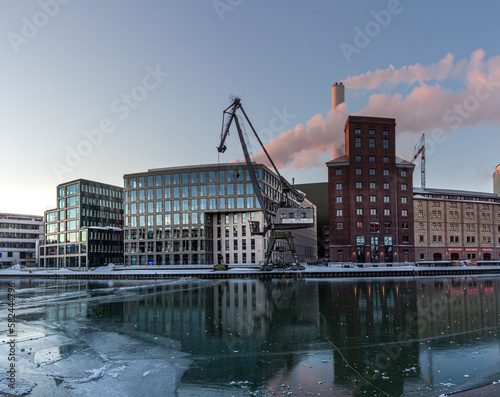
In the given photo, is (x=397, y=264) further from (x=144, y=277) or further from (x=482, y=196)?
(x=144, y=277)

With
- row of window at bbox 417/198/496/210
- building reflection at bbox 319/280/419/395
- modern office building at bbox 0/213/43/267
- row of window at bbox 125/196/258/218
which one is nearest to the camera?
building reflection at bbox 319/280/419/395

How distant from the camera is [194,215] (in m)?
119

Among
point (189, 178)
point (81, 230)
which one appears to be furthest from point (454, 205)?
point (81, 230)

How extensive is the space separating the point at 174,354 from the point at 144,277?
74.7m

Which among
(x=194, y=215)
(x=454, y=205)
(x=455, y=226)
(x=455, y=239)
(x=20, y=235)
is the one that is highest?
(x=454, y=205)

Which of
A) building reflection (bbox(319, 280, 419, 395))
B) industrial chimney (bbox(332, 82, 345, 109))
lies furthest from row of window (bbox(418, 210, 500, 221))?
building reflection (bbox(319, 280, 419, 395))

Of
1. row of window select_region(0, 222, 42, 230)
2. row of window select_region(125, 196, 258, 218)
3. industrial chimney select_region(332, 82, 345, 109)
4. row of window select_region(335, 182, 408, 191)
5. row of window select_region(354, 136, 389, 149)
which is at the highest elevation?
industrial chimney select_region(332, 82, 345, 109)

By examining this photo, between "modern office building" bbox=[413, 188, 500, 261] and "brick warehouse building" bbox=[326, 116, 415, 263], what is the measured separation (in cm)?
495

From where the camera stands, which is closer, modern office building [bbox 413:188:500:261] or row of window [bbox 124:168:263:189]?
modern office building [bbox 413:188:500:261]

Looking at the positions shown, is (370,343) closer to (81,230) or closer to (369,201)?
(369,201)

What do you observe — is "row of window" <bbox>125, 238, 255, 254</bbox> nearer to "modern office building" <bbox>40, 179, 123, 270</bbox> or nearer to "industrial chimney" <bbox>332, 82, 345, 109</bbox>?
"modern office building" <bbox>40, 179, 123, 270</bbox>

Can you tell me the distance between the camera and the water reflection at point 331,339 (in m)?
14.5

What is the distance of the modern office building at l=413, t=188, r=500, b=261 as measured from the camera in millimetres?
106750

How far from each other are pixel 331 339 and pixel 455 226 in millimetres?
101154
